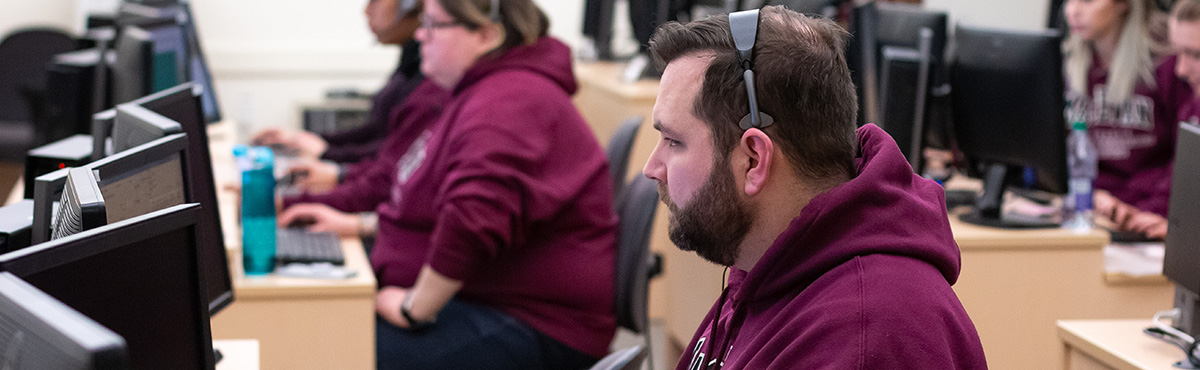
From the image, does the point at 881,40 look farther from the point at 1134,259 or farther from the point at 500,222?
the point at 500,222

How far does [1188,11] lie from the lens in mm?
2475

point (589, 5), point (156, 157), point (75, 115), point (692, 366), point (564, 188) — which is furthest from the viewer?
point (589, 5)

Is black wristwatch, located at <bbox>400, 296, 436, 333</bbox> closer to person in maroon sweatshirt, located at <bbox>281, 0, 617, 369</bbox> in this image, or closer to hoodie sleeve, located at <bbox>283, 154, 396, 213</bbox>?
person in maroon sweatshirt, located at <bbox>281, 0, 617, 369</bbox>

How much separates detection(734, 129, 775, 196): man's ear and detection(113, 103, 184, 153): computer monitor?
2.77ft

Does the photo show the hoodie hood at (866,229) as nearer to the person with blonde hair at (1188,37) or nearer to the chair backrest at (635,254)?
the chair backrest at (635,254)

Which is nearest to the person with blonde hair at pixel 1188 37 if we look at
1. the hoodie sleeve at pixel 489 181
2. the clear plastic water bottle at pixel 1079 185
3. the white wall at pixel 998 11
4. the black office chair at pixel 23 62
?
the clear plastic water bottle at pixel 1079 185

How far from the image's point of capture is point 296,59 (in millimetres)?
5348

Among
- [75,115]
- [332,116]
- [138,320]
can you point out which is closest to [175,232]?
[138,320]

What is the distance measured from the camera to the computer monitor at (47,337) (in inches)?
25.6

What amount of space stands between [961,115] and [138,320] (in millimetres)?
2085

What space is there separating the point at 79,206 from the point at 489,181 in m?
1.10

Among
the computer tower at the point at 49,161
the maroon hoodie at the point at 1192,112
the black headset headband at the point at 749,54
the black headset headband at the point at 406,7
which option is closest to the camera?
the black headset headband at the point at 749,54

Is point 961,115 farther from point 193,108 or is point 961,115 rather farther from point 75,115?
point 75,115

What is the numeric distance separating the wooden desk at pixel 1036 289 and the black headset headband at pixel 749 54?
1453mm
